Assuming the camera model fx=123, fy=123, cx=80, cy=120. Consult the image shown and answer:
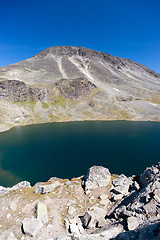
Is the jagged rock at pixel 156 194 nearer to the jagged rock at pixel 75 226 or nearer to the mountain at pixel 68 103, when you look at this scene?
the jagged rock at pixel 75 226

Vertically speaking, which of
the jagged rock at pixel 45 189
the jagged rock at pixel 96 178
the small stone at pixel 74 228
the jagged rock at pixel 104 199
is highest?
the jagged rock at pixel 96 178

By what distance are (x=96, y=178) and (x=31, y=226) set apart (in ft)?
37.9

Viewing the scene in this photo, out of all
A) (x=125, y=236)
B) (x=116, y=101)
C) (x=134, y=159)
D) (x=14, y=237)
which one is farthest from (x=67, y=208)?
(x=116, y=101)

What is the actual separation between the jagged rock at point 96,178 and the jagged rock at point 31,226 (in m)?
8.42

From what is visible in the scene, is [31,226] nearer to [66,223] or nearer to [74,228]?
[66,223]

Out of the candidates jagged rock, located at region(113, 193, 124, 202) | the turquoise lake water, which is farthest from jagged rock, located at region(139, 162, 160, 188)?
the turquoise lake water

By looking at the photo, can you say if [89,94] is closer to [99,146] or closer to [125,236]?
[99,146]

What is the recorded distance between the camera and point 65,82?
151 meters

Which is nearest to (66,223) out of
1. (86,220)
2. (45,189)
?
(86,220)

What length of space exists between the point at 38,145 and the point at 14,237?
40.5 metres

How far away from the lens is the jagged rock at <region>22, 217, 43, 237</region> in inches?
507

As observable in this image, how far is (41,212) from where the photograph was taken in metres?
15.1

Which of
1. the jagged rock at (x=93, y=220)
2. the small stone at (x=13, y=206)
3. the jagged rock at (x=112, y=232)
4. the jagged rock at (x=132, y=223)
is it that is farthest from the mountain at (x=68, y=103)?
the jagged rock at (x=132, y=223)

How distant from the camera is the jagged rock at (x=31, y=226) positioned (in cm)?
1288
